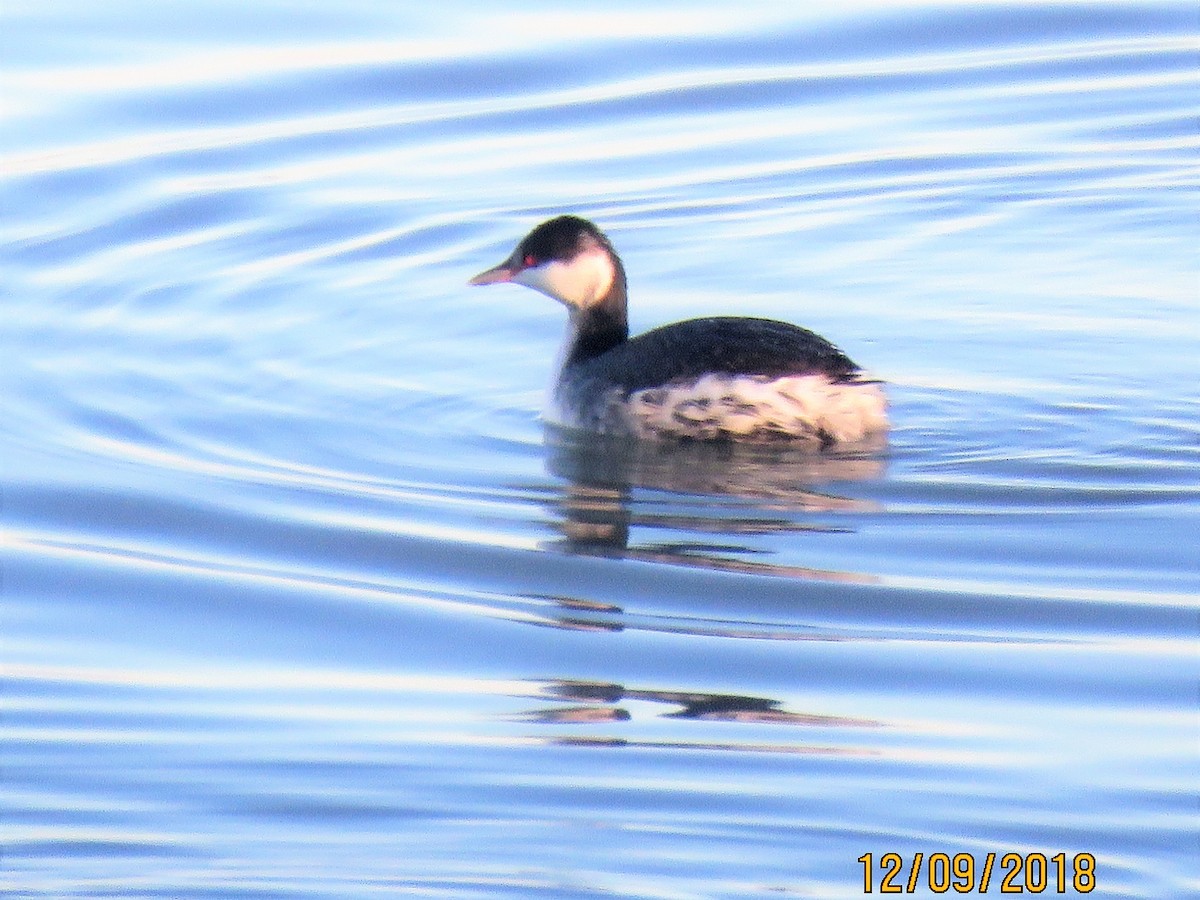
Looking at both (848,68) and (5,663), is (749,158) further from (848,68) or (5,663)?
(5,663)

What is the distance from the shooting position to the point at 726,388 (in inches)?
321

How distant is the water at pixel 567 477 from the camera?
5.19 metres

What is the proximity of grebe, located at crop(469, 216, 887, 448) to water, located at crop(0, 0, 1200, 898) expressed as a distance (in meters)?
0.13

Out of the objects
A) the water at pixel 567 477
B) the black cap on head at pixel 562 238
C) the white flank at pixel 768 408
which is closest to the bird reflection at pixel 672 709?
the water at pixel 567 477

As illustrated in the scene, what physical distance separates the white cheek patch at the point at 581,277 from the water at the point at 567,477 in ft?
1.37

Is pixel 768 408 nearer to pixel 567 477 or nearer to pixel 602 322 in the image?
pixel 567 477

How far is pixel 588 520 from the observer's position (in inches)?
295

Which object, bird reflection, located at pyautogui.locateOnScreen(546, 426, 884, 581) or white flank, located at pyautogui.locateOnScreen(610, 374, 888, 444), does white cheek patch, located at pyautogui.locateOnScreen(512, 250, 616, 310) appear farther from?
white flank, located at pyautogui.locateOnScreen(610, 374, 888, 444)

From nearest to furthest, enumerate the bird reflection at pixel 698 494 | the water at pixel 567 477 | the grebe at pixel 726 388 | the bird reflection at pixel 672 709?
the water at pixel 567 477, the bird reflection at pixel 672 709, the bird reflection at pixel 698 494, the grebe at pixel 726 388

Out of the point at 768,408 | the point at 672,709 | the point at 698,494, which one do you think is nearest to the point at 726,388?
the point at 768,408

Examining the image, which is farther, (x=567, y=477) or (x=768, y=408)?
(x=768, y=408)

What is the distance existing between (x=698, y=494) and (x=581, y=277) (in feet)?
5.06

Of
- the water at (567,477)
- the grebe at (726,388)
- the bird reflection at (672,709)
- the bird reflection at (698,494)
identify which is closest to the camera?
the water at (567,477)

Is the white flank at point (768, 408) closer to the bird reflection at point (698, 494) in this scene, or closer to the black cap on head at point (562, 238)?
the bird reflection at point (698, 494)
